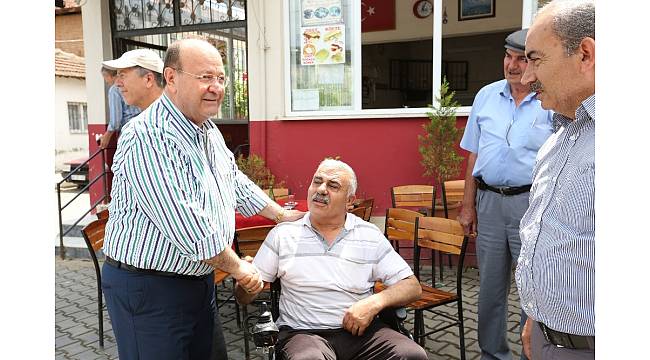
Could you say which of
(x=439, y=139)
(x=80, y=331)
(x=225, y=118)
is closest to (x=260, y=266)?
(x=80, y=331)

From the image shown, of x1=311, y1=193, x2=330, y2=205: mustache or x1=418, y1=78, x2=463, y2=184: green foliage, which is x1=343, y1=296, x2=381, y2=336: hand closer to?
x1=311, y1=193, x2=330, y2=205: mustache

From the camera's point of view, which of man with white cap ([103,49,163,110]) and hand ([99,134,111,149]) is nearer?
man with white cap ([103,49,163,110])

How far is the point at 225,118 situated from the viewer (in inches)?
360

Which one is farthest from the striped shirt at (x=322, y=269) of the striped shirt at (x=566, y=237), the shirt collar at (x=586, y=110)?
the shirt collar at (x=586, y=110)

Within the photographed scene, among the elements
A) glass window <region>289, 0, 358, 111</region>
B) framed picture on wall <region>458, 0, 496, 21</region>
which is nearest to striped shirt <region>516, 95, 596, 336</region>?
glass window <region>289, 0, 358, 111</region>

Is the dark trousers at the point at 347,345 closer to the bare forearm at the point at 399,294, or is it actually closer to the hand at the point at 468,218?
the bare forearm at the point at 399,294

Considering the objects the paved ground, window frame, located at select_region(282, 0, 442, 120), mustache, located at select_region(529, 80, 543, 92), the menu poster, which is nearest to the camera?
mustache, located at select_region(529, 80, 543, 92)

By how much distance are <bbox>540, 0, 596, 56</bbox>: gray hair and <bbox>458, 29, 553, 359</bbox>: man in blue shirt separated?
1.48 metres

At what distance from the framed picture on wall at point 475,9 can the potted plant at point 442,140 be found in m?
4.87

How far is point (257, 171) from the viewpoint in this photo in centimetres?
619

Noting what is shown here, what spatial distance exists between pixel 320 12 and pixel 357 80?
98 centimetres

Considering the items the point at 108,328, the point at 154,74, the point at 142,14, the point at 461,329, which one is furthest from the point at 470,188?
the point at 142,14

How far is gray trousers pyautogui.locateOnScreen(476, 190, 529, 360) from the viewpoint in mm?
3057
